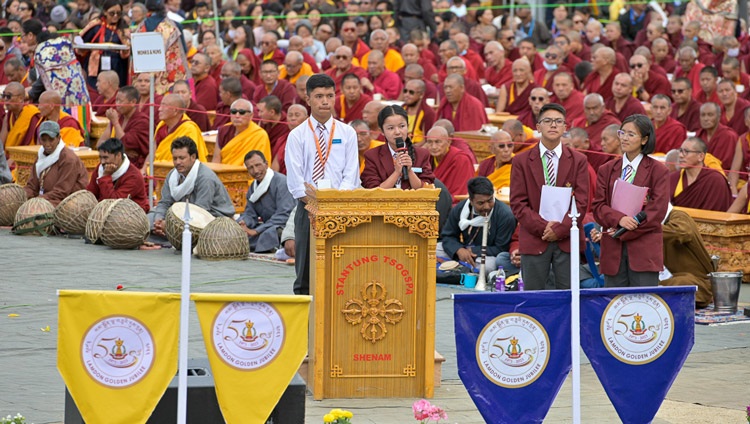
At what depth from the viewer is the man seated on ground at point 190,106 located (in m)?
14.9

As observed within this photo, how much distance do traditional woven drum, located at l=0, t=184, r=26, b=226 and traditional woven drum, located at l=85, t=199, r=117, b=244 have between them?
1138 mm

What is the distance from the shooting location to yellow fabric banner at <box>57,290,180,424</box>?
4.76 meters

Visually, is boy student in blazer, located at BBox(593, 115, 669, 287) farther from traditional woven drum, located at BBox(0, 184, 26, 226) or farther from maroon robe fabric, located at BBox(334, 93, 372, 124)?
maroon robe fabric, located at BBox(334, 93, 372, 124)

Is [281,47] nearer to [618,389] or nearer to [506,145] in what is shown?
[506,145]

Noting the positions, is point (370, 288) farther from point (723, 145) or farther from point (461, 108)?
point (461, 108)

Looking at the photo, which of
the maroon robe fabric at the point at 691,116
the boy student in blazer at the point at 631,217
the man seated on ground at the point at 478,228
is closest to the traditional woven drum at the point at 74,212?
the man seated on ground at the point at 478,228

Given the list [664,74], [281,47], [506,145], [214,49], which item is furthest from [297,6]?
[506,145]

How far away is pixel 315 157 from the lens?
7.09 m

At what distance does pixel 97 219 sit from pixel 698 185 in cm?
485

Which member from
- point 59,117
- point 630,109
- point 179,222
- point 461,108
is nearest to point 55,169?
point 179,222

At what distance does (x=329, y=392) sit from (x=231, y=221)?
4661mm

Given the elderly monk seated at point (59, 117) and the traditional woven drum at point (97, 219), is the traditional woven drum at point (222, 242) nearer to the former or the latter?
the traditional woven drum at point (97, 219)

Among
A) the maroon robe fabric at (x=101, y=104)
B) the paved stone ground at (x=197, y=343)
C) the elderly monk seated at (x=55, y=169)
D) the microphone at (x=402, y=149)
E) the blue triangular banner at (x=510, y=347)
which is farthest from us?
the maroon robe fabric at (x=101, y=104)

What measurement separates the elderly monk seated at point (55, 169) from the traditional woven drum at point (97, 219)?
41.1 inches
